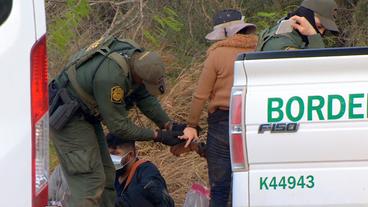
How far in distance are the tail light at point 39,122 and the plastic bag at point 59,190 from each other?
2689mm

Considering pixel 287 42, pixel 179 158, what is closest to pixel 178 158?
pixel 179 158

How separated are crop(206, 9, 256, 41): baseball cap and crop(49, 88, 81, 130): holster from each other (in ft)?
3.90

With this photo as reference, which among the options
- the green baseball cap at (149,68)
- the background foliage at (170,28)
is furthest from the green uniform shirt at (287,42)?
the background foliage at (170,28)

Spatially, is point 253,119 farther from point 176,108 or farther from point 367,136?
point 176,108

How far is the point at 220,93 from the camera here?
21.0ft

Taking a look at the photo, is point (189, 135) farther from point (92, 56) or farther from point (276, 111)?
point (276, 111)

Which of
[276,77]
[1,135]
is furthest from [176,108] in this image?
[1,135]

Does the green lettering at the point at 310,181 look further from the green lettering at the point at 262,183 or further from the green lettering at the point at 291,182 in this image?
the green lettering at the point at 262,183

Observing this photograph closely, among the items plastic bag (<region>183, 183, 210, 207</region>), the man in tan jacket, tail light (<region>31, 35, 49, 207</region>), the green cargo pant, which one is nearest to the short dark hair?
the green cargo pant

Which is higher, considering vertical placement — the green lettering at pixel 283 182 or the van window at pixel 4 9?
the van window at pixel 4 9

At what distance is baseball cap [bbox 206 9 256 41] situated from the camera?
6.47 meters

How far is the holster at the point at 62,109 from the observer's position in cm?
604

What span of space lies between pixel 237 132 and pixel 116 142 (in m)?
2.51

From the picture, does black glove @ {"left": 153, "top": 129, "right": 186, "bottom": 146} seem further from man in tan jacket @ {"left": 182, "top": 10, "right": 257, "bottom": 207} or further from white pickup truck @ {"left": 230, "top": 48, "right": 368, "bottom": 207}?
white pickup truck @ {"left": 230, "top": 48, "right": 368, "bottom": 207}
